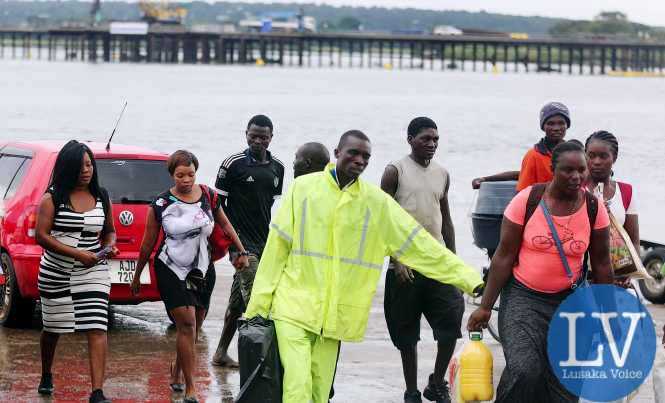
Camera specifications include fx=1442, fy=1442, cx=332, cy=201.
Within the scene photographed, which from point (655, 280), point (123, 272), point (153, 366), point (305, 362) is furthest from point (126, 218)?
point (655, 280)

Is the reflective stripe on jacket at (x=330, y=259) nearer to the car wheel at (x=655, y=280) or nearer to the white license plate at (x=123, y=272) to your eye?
the white license plate at (x=123, y=272)

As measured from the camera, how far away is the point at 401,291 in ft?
26.2

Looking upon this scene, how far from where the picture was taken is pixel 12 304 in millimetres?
10070

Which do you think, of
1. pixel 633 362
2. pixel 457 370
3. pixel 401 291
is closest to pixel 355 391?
pixel 401 291

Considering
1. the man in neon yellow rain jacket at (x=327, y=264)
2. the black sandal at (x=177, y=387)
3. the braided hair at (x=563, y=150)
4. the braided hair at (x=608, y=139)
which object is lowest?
the black sandal at (x=177, y=387)

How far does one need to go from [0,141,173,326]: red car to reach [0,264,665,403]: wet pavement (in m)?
0.29

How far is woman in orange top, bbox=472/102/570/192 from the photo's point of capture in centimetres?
830

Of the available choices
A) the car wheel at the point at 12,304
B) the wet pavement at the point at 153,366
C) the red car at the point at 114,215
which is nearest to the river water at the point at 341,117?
the wet pavement at the point at 153,366

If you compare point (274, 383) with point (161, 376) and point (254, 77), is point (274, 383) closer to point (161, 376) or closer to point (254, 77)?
point (161, 376)

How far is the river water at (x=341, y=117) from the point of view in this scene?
135ft

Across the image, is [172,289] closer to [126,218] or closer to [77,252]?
[77,252]

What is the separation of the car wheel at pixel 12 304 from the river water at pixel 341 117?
7964mm

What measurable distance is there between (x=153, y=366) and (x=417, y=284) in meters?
1.94

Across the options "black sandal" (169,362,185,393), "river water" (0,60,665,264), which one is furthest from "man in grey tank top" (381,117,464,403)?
"river water" (0,60,665,264)
